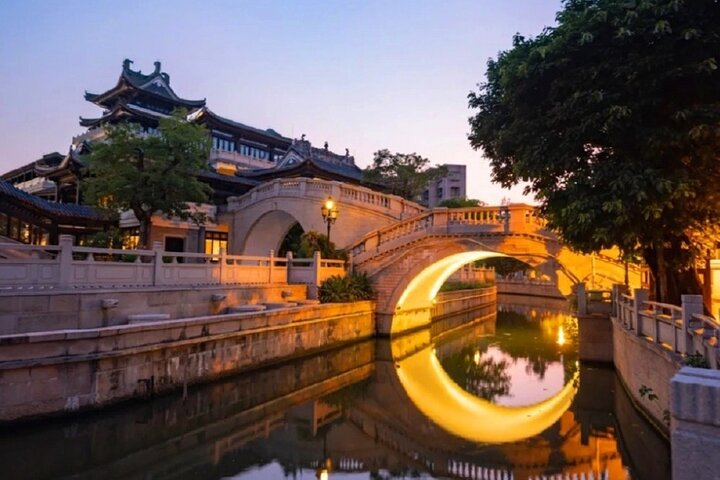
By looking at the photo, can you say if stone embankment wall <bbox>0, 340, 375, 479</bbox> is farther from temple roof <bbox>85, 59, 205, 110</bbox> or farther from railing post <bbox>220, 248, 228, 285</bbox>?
temple roof <bbox>85, 59, 205, 110</bbox>

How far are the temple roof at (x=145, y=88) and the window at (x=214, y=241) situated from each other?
13.9 m

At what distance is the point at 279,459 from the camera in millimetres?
7938

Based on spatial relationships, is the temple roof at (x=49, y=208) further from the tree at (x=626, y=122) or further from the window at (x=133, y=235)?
the tree at (x=626, y=122)

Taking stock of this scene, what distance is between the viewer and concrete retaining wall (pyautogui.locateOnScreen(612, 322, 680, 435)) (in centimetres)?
747

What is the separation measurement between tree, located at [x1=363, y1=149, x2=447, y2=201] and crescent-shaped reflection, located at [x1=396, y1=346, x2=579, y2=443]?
52.7 ft

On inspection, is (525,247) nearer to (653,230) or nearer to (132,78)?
(653,230)

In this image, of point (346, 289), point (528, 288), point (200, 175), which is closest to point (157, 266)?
point (346, 289)

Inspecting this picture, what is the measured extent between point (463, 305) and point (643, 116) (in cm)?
2209

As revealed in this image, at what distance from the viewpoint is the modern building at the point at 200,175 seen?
945 inches

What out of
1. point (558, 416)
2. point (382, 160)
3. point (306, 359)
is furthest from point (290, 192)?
point (558, 416)

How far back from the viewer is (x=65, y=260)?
31.8 feet

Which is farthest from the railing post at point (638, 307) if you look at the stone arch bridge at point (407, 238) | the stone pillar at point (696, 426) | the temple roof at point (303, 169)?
the temple roof at point (303, 169)

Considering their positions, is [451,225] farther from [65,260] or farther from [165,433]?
[65,260]

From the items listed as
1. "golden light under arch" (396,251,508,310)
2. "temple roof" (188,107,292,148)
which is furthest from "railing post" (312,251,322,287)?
"temple roof" (188,107,292,148)
